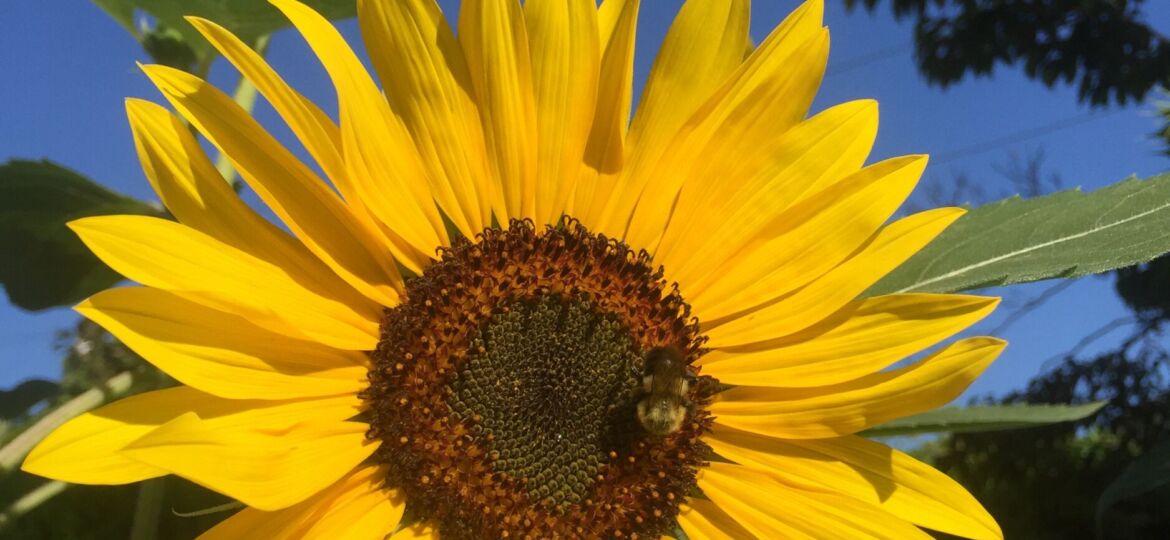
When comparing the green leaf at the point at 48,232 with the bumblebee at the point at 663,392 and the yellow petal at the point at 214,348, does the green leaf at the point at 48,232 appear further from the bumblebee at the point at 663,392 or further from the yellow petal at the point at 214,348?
the bumblebee at the point at 663,392

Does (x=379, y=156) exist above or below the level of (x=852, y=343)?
above

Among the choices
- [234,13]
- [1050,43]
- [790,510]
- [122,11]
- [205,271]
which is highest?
[1050,43]

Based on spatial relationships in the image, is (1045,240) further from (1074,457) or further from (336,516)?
(1074,457)

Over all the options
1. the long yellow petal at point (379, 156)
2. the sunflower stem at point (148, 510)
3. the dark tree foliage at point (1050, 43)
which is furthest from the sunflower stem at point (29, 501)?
the dark tree foliage at point (1050, 43)

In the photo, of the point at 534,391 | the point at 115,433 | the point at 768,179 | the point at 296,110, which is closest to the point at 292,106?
the point at 296,110

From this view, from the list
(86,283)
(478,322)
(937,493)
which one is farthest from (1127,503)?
(86,283)

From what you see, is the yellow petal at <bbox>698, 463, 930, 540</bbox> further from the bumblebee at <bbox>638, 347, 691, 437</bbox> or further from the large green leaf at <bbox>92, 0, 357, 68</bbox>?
the large green leaf at <bbox>92, 0, 357, 68</bbox>

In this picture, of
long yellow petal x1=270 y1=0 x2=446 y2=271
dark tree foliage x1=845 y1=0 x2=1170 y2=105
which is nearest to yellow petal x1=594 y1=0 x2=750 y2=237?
long yellow petal x1=270 y1=0 x2=446 y2=271
